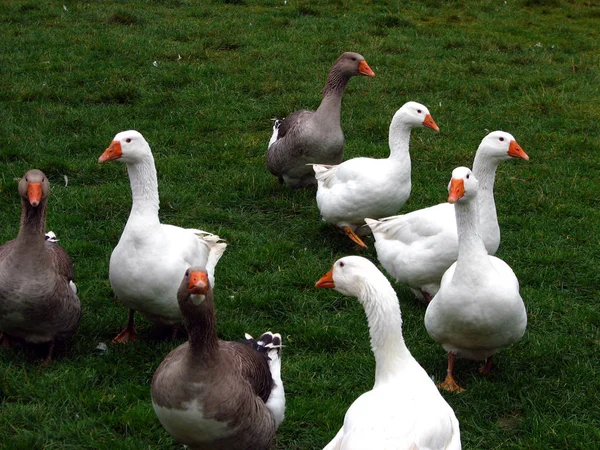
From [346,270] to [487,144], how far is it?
218 cm

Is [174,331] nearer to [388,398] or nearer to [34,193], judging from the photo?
[34,193]

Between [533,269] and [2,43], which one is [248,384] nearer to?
[533,269]

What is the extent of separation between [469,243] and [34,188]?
2671mm

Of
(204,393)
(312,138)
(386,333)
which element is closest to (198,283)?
(204,393)

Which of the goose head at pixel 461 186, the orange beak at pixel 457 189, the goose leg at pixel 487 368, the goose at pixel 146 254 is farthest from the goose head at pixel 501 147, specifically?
the goose at pixel 146 254

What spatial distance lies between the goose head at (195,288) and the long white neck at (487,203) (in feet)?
8.34

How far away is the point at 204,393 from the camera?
3.89 metres

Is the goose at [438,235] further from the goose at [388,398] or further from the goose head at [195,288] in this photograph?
the goose head at [195,288]

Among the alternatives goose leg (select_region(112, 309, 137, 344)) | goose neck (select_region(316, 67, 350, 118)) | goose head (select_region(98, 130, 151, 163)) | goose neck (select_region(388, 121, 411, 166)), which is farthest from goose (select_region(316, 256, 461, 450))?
goose neck (select_region(316, 67, 350, 118))

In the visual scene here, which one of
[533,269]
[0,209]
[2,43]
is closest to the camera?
[533,269]

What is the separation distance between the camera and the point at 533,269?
6.69 meters

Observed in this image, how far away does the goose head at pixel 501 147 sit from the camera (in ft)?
19.4

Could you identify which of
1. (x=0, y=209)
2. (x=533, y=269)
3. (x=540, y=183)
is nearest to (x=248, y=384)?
(x=533, y=269)

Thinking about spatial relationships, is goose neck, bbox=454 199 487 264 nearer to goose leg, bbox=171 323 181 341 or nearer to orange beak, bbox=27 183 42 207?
goose leg, bbox=171 323 181 341
